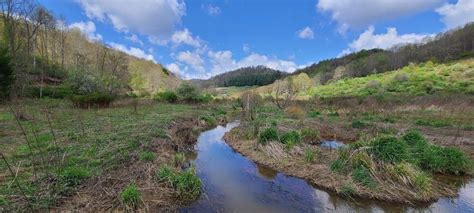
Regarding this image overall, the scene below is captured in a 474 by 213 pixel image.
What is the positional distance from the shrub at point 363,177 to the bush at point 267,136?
4815 millimetres

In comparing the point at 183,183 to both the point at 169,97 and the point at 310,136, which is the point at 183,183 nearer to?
the point at 310,136

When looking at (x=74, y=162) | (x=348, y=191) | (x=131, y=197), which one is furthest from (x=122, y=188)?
(x=348, y=191)

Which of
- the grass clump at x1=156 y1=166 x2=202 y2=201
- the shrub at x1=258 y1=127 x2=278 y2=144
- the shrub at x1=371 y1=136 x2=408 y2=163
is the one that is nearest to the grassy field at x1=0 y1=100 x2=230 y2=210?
the grass clump at x1=156 y1=166 x2=202 y2=201

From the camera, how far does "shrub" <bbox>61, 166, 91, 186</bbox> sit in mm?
7172

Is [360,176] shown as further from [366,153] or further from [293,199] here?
[293,199]

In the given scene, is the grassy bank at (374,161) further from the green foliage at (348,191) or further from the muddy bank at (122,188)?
the muddy bank at (122,188)

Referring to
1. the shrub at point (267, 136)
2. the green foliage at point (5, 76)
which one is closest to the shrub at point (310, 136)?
the shrub at point (267, 136)

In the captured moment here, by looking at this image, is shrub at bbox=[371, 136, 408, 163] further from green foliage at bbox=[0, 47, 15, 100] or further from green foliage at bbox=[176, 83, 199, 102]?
green foliage at bbox=[176, 83, 199, 102]

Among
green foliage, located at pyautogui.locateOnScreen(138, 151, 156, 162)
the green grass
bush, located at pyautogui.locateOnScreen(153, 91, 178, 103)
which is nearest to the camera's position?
green foliage, located at pyautogui.locateOnScreen(138, 151, 156, 162)

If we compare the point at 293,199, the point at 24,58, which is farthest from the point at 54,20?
the point at 293,199

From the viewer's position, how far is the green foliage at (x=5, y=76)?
22484 millimetres

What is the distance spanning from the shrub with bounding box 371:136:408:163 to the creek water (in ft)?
5.30

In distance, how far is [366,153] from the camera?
1008cm

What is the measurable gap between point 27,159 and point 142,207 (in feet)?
13.8
